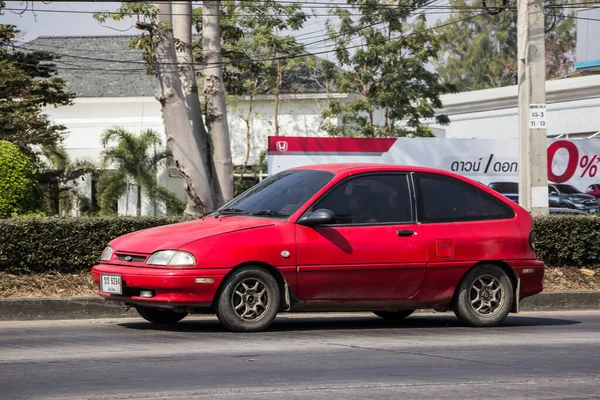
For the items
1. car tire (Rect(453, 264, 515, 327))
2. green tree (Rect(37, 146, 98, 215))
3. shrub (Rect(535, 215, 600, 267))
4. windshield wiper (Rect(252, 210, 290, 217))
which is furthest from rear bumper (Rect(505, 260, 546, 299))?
green tree (Rect(37, 146, 98, 215))

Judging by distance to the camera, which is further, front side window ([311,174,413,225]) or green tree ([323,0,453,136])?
green tree ([323,0,453,136])

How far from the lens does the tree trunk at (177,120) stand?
1762cm

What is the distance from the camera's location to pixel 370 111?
32500 mm

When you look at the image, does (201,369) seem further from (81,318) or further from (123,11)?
(123,11)

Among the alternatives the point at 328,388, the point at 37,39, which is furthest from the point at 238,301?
the point at 37,39

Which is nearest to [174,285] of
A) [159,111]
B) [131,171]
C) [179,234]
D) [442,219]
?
[179,234]

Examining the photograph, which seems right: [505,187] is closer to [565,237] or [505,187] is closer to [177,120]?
[565,237]

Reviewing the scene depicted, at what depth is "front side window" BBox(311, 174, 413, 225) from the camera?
984cm

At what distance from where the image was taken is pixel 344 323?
10.8 meters

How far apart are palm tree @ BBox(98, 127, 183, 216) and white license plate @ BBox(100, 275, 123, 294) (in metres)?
22.2

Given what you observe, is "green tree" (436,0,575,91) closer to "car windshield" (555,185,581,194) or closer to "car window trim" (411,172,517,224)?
"car windshield" (555,185,581,194)

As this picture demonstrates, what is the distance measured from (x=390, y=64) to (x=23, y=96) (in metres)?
11.1

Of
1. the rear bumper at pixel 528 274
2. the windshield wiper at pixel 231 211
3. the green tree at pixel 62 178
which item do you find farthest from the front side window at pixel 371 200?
the green tree at pixel 62 178

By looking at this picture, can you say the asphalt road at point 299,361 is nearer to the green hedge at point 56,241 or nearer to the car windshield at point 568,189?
the green hedge at point 56,241
